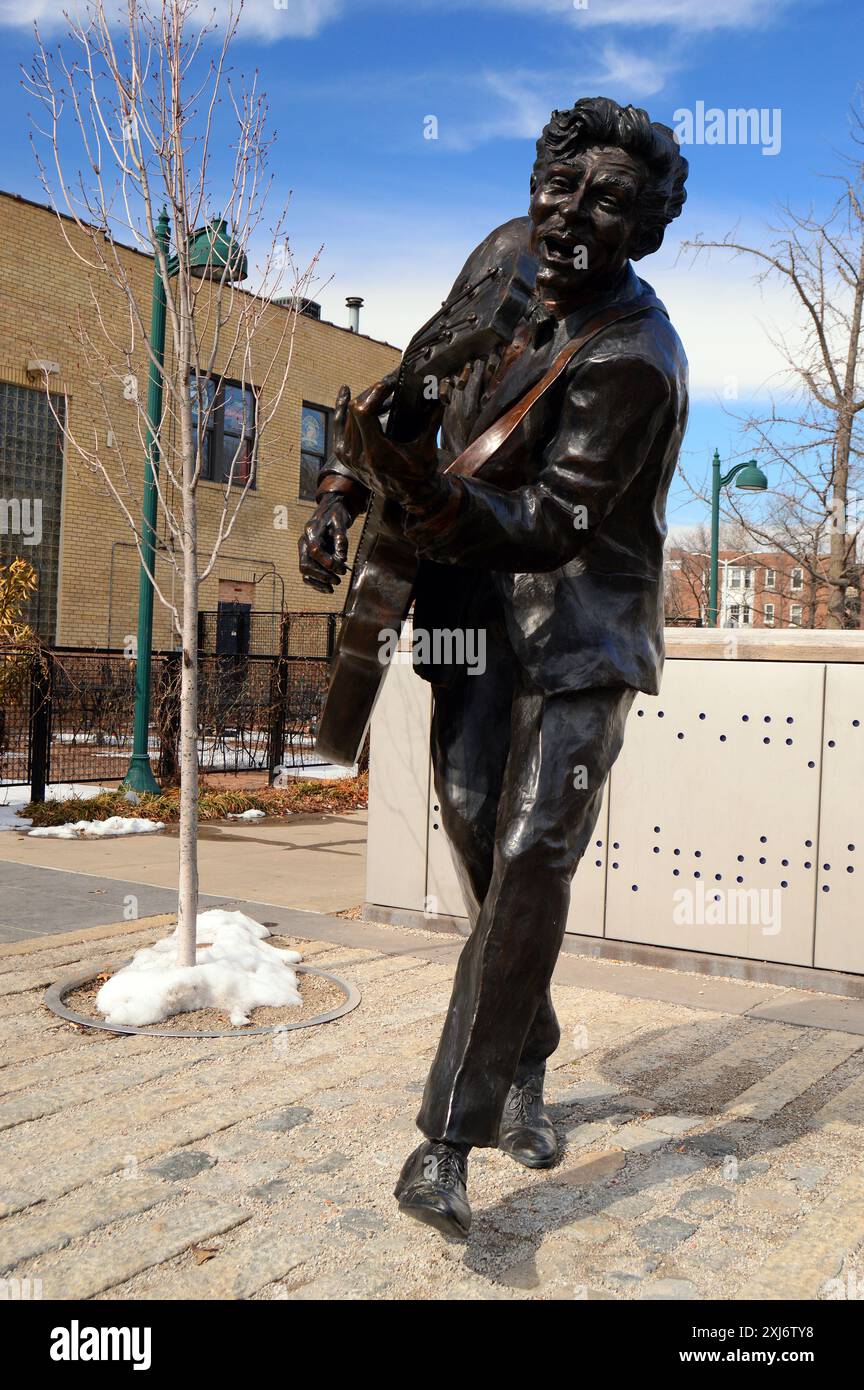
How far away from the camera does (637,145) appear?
2.62 meters

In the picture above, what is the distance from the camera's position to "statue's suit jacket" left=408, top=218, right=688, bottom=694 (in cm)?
239

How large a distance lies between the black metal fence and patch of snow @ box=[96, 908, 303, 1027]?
615 centimetres

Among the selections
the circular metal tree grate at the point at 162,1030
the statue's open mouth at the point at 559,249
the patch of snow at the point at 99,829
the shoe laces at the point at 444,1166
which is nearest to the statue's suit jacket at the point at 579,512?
the statue's open mouth at the point at 559,249

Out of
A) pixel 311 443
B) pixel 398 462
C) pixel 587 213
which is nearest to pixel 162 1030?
pixel 398 462

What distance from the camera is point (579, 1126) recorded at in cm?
349

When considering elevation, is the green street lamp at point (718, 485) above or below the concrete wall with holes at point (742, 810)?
above

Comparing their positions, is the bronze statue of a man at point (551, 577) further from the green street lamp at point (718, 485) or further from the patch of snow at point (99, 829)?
the green street lamp at point (718, 485)

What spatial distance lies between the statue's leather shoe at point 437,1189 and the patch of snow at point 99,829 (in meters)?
7.35

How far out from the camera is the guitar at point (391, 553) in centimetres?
275

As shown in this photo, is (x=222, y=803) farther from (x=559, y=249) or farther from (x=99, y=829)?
(x=559, y=249)

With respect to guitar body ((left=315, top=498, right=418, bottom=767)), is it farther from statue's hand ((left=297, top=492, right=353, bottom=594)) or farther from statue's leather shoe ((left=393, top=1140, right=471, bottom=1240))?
statue's leather shoe ((left=393, top=1140, right=471, bottom=1240))

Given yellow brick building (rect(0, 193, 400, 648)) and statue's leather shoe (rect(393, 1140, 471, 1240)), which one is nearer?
statue's leather shoe (rect(393, 1140, 471, 1240))

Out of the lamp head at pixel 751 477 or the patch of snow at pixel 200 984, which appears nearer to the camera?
the patch of snow at pixel 200 984

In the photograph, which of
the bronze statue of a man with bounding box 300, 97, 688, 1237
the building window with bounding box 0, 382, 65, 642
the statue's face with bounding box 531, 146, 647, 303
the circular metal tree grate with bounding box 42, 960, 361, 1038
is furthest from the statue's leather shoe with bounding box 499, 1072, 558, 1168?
the building window with bounding box 0, 382, 65, 642
